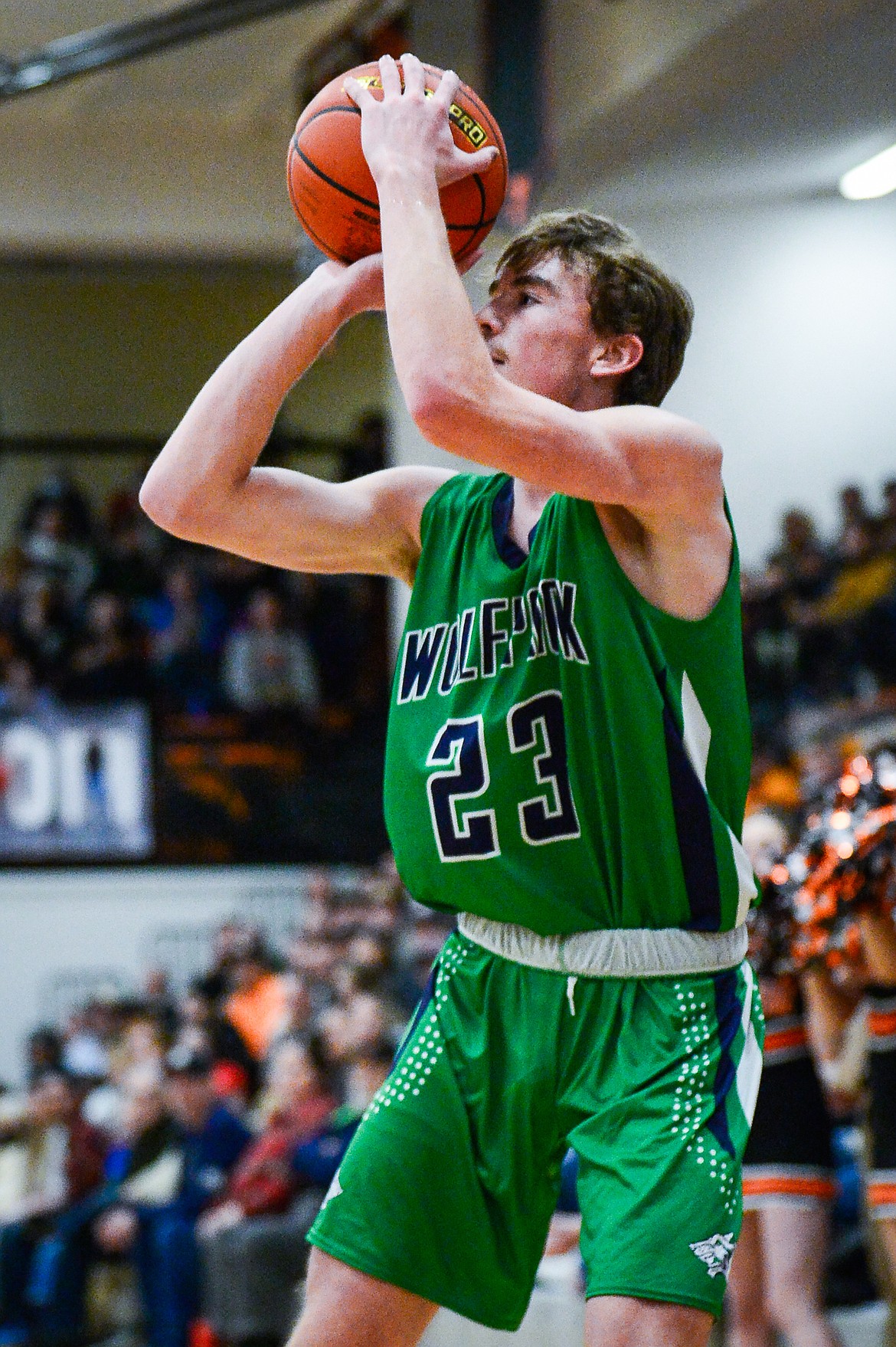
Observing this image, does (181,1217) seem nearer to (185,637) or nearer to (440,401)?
(440,401)

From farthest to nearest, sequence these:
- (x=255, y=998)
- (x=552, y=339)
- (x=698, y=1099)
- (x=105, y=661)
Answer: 1. (x=105, y=661)
2. (x=255, y=998)
3. (x=552, y=339)
4. (x=698, y=1099)

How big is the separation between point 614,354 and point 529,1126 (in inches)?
47.3

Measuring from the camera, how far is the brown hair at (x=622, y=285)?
8.87 ft

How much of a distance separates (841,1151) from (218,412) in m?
5.38

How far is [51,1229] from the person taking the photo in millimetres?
9695

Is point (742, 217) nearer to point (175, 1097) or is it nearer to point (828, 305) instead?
point (828, 305)

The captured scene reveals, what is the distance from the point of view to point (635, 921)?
2.52m

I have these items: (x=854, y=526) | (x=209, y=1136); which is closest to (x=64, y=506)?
(x=209, y=1136)

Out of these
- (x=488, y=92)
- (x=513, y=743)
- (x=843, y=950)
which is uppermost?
(x=488, y=92)

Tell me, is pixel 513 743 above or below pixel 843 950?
above

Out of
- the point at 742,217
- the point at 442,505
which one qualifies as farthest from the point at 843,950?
the point at 742,217

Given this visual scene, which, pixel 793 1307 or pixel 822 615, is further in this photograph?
pixel 822 615

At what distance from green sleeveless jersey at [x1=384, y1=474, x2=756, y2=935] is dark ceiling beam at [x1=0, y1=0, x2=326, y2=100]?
782 cm

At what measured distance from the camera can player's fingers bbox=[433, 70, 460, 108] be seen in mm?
2590
